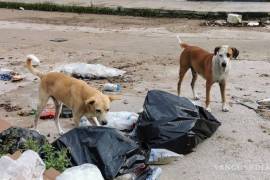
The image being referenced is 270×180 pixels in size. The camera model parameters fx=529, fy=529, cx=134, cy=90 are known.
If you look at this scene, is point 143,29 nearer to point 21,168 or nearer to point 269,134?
point 269,134

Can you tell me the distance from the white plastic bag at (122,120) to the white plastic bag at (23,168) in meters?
2.13

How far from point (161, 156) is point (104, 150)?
2.50 feet

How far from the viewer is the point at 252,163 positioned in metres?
5.30

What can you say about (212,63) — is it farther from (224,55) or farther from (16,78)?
(16,78)

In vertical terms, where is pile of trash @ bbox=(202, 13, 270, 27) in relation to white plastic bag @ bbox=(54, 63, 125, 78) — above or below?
above

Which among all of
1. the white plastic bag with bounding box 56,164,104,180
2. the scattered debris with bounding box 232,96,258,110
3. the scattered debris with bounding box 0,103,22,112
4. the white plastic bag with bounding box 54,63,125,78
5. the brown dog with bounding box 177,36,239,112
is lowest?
the scattered debris with bounding box 0,103,22,112

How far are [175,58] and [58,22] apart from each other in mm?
6100

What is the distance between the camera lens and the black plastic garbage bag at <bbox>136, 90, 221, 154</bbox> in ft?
17.5

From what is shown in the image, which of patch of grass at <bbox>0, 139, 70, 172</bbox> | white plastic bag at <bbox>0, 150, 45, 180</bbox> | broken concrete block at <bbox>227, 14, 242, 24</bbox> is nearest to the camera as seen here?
white plastic bag at <bbox>0, 150, 45, 180</bbox>

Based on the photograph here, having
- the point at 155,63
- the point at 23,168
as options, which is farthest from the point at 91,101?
the point at 155,63

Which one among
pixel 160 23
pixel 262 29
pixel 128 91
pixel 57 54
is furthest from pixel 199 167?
pixel 160 23

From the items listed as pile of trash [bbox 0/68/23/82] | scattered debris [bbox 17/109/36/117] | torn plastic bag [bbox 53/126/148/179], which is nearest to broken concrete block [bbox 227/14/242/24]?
pile of trash [bbox 0/68/23/82]

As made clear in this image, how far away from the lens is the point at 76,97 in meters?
5.62

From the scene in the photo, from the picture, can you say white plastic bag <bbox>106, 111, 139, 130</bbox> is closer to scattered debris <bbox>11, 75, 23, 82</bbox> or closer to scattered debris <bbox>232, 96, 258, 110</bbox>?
scattered debris <bbox>232, 96, 258, 110</bbox>
